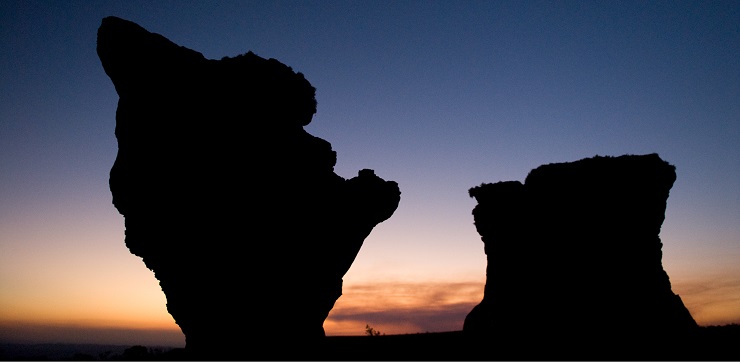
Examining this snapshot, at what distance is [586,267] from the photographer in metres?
20.9

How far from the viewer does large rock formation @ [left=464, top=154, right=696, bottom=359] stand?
1952cm

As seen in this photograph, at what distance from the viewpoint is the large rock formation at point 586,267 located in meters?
19.5

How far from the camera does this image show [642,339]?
739 inches

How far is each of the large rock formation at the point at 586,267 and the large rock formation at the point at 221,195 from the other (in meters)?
10.2

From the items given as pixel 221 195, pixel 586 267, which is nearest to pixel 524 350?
pixel 586 267

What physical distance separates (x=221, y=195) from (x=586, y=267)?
1896 centimetres

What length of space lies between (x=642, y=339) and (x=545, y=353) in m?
4.18

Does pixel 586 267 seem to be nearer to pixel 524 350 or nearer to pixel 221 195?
pixel 524 350

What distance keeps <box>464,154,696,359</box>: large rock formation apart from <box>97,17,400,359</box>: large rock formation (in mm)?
10208

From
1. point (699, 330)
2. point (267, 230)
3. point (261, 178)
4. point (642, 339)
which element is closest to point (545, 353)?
point (642, 339)

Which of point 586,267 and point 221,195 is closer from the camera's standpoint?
point 586,267

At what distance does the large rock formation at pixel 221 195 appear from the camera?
21672 mm

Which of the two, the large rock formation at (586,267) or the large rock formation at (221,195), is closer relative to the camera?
the large rock formation at (586,267)

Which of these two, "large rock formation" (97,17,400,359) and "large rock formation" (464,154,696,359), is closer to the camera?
"large rock formation" (464,154,696,359)
